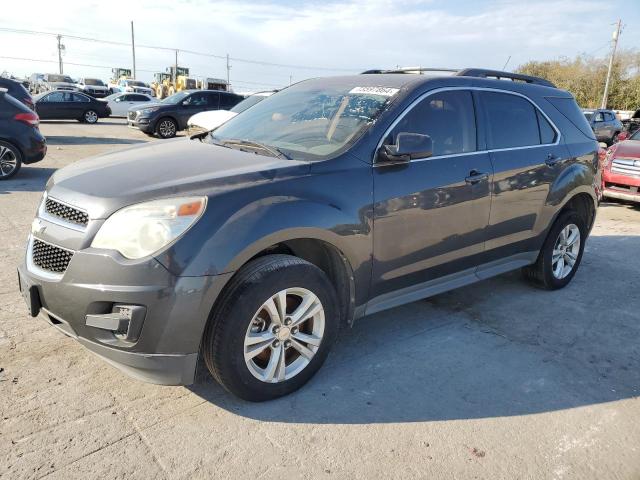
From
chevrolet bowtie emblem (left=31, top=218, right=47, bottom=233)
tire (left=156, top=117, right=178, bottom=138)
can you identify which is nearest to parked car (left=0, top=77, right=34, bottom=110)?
tire (left=156, top=117, right=178, bottom=138)

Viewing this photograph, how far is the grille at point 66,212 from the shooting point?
2738 mm

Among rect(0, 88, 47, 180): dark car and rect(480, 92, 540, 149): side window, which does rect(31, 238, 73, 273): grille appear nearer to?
rect(480, 92, 540, 149): side window

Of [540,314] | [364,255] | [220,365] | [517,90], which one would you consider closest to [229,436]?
[220,365]

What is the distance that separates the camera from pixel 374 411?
9.78 ft

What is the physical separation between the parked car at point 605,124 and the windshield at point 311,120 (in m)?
18.5

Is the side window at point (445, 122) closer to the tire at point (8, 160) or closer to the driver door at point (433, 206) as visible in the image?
the driver door at point (433, 206)

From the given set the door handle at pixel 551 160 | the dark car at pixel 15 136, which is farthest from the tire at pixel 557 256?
the dark car at pixel 15 136

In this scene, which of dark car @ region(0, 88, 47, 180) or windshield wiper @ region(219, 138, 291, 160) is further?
dark car @ region(0, 88, 47, 180)

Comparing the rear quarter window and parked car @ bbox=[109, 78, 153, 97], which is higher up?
parked car @ bbox=[109, 78, 153, 97]

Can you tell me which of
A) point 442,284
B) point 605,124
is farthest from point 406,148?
point 605,124

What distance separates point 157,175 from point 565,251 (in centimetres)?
397

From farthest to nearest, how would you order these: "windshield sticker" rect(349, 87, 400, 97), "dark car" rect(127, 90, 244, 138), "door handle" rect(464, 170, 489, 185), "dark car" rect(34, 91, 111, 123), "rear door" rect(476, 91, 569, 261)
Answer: "dark car" rect(34, 91, 111, 123) < "dark car" rect(127, 90, 244, 138) < "rear door" rect(476, 91, 569, 261) < "door handle" rect(464, 170, 489, 185) < "windshield sticker" rect(349, 87, 400, 97)

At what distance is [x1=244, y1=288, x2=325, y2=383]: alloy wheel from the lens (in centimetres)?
288

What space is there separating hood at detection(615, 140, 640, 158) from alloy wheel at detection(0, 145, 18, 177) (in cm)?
1071
